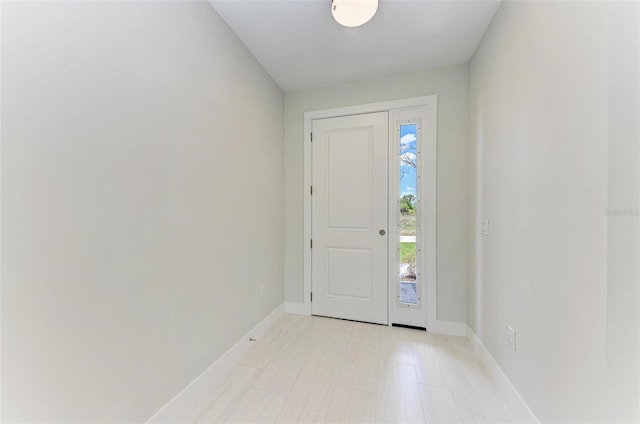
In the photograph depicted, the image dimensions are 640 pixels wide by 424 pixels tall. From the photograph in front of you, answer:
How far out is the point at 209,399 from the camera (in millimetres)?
1429

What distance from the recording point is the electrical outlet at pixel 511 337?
53.9 inches

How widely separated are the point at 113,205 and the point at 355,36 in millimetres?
1935

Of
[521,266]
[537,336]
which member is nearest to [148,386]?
[537,336]

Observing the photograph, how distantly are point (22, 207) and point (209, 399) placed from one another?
1.35 meters

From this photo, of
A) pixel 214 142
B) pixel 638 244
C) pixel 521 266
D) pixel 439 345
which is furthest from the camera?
pixel 439 345

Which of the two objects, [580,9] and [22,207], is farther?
[580,9]

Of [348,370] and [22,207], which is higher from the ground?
[22,207]

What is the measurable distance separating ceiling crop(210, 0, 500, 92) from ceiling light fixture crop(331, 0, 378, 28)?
16 cm

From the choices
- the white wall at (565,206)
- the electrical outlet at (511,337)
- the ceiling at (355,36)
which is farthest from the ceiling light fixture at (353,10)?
the electrical outlet at (511,337)

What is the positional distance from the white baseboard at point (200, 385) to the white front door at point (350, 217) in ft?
2.88

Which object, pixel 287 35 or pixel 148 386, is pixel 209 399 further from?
pixel 287 35

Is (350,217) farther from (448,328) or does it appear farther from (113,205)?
(113,205)

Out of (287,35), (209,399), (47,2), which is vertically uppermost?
(287,35)

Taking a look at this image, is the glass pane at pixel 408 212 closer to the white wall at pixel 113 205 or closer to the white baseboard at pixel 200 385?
the white baseboard at pixel 200 385
